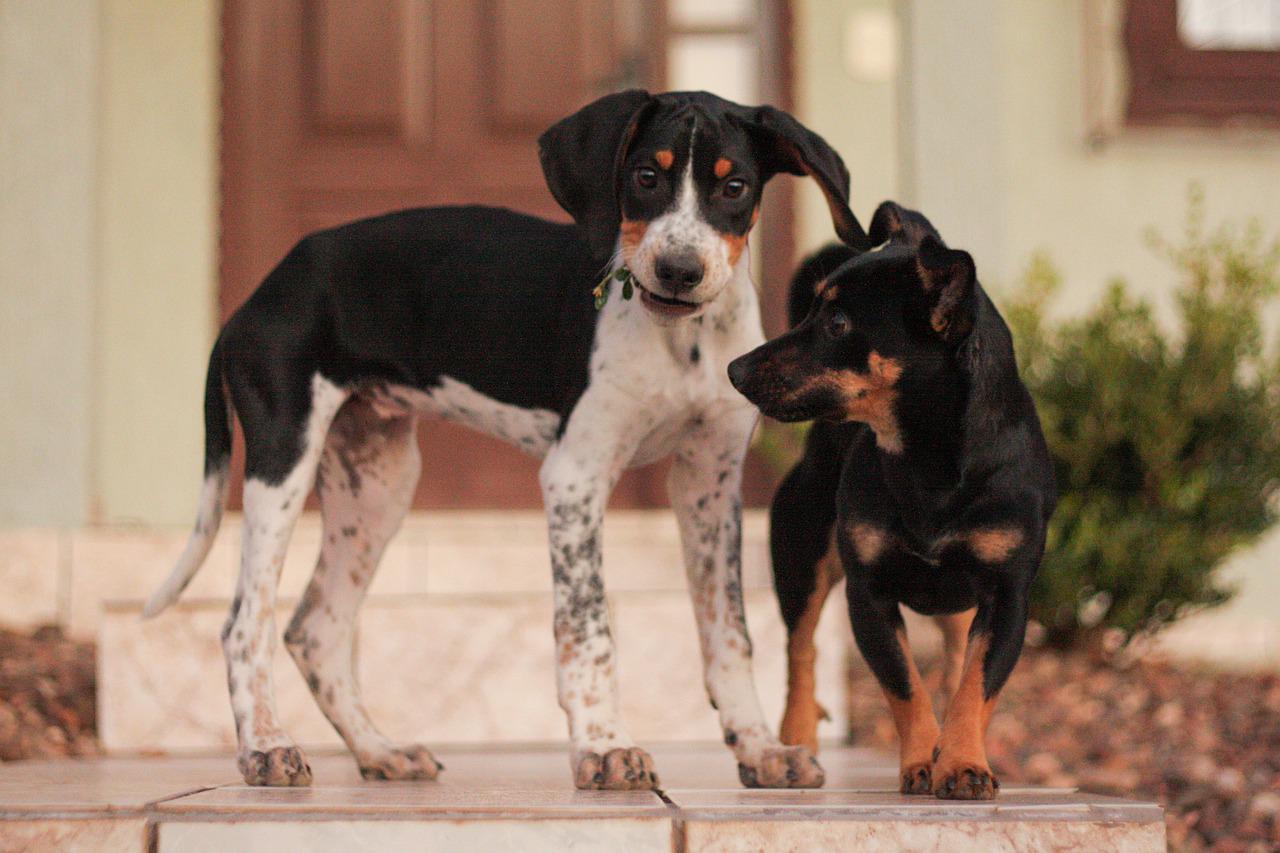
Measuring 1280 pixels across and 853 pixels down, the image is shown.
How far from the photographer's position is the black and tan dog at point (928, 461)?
2.48 meters

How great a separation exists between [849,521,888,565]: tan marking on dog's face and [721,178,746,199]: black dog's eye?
26.0 inches

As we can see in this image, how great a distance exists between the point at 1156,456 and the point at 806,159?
3.16 metres

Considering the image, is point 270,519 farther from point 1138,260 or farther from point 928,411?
point 1138,260

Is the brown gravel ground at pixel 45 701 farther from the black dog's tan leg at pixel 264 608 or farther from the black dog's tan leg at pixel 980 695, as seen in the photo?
the black dog's tan leg at pixel 980 695

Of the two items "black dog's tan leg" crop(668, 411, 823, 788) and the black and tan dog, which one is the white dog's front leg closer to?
"black dog's tan leg" crop(668, 411, 823, 788)

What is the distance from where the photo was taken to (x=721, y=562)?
307 cm

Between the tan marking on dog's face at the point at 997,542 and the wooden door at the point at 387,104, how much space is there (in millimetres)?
4049

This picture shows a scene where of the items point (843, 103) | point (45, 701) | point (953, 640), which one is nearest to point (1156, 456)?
point (843, 103)

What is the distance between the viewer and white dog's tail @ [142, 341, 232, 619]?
326 centimetres

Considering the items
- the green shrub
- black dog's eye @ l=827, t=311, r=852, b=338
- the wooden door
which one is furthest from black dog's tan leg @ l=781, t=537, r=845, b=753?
the wooden door

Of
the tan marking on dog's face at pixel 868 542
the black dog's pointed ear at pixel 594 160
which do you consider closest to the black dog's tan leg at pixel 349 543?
the black dog's pointed ear at pixel 594 160

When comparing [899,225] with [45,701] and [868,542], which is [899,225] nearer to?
[868,542]

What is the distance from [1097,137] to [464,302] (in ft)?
14.6

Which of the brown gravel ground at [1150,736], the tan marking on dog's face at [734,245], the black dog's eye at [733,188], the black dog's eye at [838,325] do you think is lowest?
the brown gravel ground at [1150,736]
